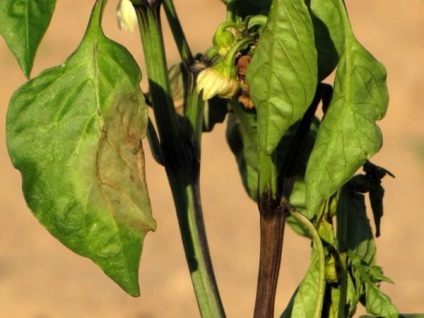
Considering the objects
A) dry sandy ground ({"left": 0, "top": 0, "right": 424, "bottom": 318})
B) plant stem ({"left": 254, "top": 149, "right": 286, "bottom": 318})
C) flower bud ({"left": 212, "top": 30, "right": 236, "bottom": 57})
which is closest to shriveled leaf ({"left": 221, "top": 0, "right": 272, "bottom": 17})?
flower bud ({"left": 212, "top": 30, "right": 236, "bottom": 57})

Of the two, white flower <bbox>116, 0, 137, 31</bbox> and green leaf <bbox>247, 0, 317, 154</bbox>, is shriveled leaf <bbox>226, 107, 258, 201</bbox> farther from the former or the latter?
green leaf <bbox>247, 0, 317, 154</bbox>

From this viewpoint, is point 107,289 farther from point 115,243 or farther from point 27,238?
point 115,243

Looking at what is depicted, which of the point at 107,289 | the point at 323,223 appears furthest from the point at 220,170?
the point at 323,223

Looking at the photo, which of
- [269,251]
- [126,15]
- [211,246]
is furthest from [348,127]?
[211,246]

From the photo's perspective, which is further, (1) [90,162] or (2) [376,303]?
(2) [376,303]

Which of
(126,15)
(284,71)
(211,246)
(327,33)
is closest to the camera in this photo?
(284,71)

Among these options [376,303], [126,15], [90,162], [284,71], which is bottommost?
[376,303]

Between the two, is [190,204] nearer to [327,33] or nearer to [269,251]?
[269,251]
